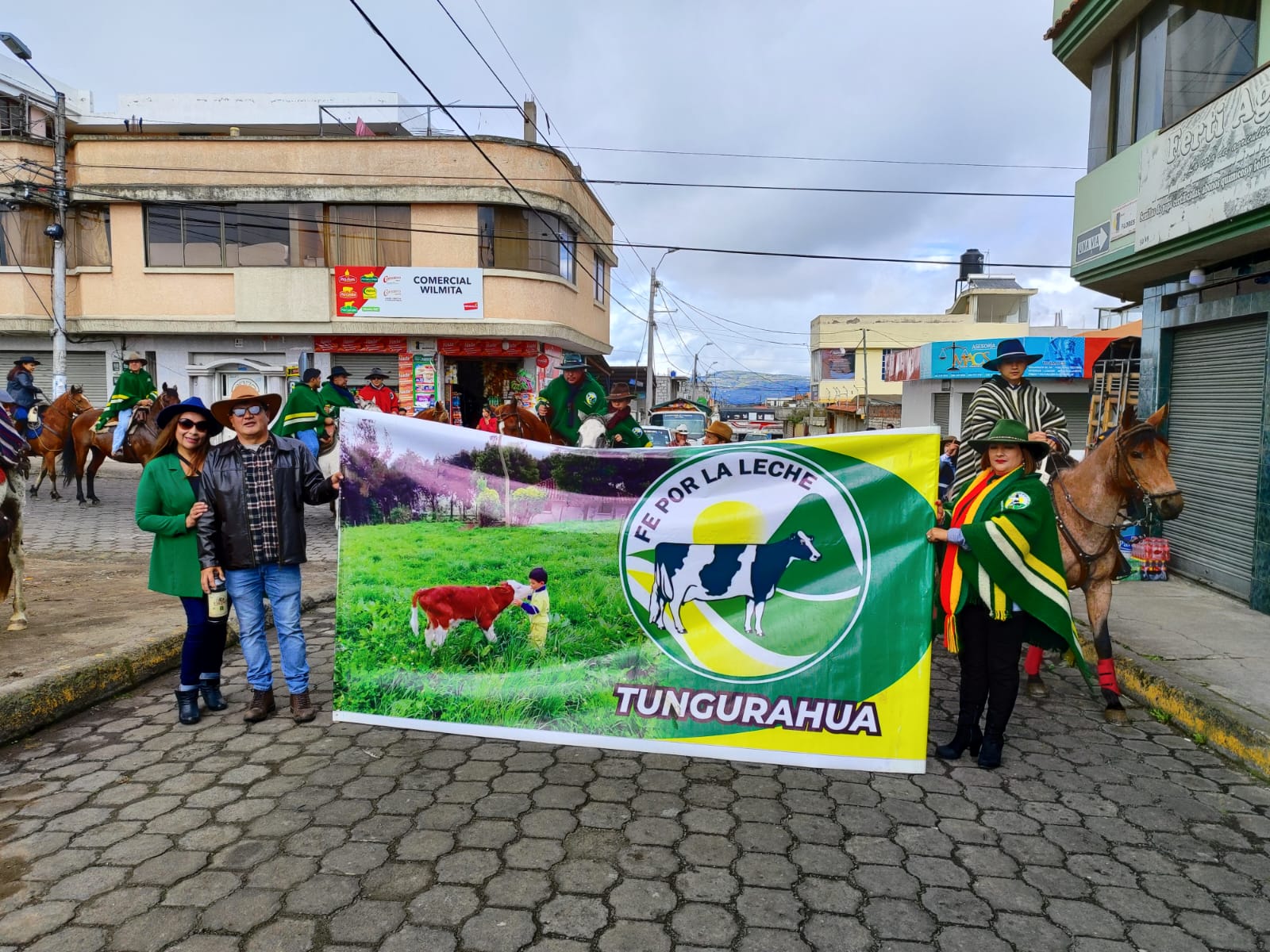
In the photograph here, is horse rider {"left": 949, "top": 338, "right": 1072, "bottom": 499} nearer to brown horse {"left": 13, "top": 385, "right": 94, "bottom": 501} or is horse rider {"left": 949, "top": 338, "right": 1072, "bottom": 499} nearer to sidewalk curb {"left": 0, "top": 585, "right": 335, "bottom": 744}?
sidewalk curb {"left": 0, "top": 585, "right": 335, "bottom": 744}

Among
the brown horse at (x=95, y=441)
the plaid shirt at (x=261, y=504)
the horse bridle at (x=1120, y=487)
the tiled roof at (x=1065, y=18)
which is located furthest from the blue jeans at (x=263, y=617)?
the tiled roof at (x=1065, y=18)

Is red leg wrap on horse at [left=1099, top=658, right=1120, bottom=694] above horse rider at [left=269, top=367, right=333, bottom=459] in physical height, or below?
below

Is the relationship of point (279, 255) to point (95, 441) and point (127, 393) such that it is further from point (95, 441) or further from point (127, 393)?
point (127, 393)

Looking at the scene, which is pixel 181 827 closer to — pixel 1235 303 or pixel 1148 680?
pixel 1148 680

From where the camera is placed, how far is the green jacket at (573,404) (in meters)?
9.45

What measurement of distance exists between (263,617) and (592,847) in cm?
251

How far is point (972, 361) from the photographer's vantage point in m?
24.8

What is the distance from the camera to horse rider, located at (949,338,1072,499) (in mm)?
6113

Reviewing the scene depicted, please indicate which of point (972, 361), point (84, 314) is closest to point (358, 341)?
point (84, 314)

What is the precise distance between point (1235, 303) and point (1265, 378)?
98 centimetres

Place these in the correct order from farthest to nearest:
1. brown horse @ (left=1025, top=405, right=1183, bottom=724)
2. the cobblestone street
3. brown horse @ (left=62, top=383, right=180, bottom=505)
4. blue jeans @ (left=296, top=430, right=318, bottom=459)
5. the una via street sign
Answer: brown horse @ (left=62, top=383, right=180, bottom=505), the una via street sign, blue jeans @ (left=296, top=430, right=318, bottom=459), brown horse @ (left=1025, top=405, right=1183, bottom=724), the cobblestone street

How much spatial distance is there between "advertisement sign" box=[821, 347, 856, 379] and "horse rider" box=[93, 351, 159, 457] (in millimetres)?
52399

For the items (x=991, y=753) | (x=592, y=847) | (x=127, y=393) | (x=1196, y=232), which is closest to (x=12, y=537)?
(x=592, y=847)

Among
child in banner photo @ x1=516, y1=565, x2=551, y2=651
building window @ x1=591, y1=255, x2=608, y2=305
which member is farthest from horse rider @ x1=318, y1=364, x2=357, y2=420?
building window @ x1=591, y1=255, x2=608, y2=305
